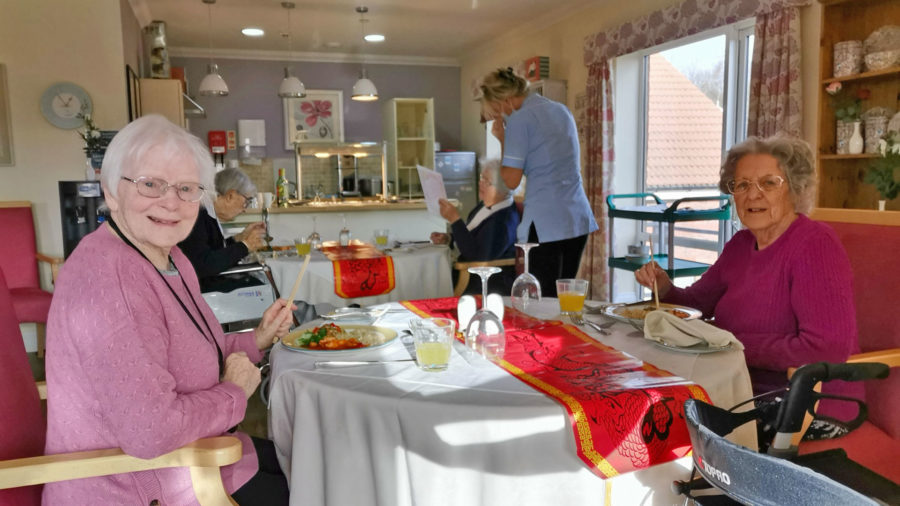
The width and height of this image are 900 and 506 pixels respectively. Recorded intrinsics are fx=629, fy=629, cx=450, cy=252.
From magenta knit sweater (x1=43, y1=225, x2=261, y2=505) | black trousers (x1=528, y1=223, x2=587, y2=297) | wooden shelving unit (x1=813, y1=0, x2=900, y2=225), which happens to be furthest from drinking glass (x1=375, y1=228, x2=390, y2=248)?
magenta knit sweater (x1=43, y1=225, x2=261, y2=505)

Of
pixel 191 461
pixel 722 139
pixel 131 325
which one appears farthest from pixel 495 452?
pixel 722 139

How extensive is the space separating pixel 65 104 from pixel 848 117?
16.7ft

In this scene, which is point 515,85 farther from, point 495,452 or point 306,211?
point 306,211

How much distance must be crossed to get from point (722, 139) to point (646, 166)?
1.23 m

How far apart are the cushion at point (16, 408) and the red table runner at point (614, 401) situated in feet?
3.13

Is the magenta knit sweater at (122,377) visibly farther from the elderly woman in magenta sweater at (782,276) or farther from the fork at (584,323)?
the elderly woman in magenta sweater at (782,276)

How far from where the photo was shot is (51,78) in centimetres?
463

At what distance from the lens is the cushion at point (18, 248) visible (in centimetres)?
424

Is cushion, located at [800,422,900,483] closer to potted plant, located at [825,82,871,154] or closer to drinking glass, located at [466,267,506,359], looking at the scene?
drinking glass, located at [466,267,506,359]

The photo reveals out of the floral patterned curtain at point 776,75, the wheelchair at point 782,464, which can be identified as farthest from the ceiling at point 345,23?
the wheelchair at point 782,464

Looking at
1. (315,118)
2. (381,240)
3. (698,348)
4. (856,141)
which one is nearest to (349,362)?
(698,348)

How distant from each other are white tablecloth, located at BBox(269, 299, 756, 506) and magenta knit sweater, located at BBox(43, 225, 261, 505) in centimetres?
17

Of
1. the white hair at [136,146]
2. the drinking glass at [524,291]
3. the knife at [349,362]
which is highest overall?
the white hair at [136,146]

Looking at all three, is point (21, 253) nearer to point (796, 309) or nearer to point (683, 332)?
point (683, 332)
